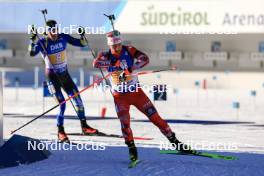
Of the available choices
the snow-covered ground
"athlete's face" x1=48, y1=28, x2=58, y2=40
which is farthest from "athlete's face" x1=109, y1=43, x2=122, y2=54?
"athlete's face" x1=48, y1=28, x2=58, y2=40

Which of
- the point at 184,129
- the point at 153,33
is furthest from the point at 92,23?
the point at 184,129

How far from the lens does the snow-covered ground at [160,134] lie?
937 cm

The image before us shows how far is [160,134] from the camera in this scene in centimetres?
1366

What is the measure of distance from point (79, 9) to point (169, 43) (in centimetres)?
511

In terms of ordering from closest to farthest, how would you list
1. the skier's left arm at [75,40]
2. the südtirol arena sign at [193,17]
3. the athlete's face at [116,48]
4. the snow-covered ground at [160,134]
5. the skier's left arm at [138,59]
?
the snow-covered ground at [160,134] < the skier's left arm at [138,59] < the athlete's face at [116,48] < the skier's left arm at [75,40] < the südtirol arena sign at [193,17]

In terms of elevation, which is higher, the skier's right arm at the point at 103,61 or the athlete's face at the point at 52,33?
the athlete's face at the point at 52,33

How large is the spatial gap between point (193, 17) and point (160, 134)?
16.8 m

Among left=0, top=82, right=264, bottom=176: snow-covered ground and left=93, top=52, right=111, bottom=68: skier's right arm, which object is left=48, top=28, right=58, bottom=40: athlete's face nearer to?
left=0, top=82, right=264, bottom=176: snow-covered ground

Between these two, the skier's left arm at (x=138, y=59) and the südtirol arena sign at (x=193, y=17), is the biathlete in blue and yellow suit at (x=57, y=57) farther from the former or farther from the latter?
the südtirol arena sign at (x=193, y=17)

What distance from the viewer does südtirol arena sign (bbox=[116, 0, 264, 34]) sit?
29391 mm

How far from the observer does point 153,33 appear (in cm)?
3097

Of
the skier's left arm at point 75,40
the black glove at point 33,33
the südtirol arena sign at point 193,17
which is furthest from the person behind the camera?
the südtirol arena sign at point 193,17

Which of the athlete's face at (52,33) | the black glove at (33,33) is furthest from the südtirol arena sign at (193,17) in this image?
the black glove at (33,33)

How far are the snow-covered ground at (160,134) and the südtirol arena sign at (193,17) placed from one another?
5.37 meters
